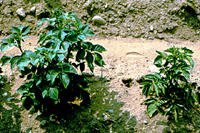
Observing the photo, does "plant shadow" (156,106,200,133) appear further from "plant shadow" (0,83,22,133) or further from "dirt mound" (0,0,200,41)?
"dirt mound" (0,0,200,41)

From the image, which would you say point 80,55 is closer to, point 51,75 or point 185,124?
point 51,75

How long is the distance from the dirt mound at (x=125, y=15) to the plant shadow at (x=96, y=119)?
1.96 metres

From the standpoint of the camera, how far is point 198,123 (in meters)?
2.59

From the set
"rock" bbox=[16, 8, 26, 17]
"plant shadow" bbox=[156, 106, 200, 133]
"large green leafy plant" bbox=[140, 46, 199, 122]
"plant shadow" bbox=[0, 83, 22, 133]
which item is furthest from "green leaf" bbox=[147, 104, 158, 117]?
"rock" bbox=[16, 8, 26, 17]

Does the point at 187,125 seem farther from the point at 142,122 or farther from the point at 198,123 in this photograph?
the point at 142,122

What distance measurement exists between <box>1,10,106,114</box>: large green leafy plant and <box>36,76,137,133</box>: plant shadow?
0.12 metres

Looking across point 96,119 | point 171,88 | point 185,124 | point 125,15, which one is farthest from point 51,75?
point 125,15

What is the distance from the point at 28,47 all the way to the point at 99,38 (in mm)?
1315

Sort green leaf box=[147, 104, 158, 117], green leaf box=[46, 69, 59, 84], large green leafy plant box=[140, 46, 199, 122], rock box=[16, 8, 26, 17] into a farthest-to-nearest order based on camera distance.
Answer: rock box=[16, 8, 26, 17], green leaf box=[147, 104, 158, 117], large green leafy plant box=[140, 46, 199, 122], green leaf box=[46, 69, 59, 84]

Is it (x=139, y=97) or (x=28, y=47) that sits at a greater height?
(x=28, y=47)

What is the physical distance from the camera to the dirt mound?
4418 millimetres

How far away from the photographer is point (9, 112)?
2.64 metres

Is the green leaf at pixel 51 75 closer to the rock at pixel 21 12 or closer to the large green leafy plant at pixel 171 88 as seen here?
the large green leafy plant at pixel 171 88

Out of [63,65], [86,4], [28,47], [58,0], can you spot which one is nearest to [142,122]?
[63,65]
